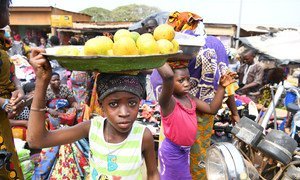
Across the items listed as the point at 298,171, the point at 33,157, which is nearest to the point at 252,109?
the point at 298,171

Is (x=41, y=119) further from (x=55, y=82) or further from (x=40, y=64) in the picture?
(x=55, y=82)

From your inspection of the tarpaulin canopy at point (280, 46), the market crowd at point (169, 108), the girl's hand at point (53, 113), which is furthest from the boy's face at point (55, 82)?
the tarpaulin canopy at point (280, 46)

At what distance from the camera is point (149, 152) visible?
1.82m

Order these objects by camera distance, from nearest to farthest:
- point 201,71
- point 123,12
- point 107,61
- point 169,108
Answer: point 107,61, point 169,108, point 201,71, point 123,12

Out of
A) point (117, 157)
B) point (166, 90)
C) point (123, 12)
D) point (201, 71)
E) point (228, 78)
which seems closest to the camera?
point (117, 157)

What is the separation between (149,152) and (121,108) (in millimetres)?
392

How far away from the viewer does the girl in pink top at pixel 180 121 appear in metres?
2.42

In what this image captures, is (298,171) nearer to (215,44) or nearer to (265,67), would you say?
(215,44)

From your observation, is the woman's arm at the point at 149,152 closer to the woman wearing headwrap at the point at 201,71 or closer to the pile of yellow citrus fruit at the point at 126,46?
the pile of yellow citrus fruit at the point at 126,46

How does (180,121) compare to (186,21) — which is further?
(186,21)

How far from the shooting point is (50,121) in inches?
159

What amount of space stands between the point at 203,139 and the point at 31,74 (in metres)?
6.27

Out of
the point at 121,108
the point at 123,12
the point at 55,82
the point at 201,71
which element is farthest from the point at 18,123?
the point at 123,12

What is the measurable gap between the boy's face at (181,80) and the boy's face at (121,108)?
82 centimetres
